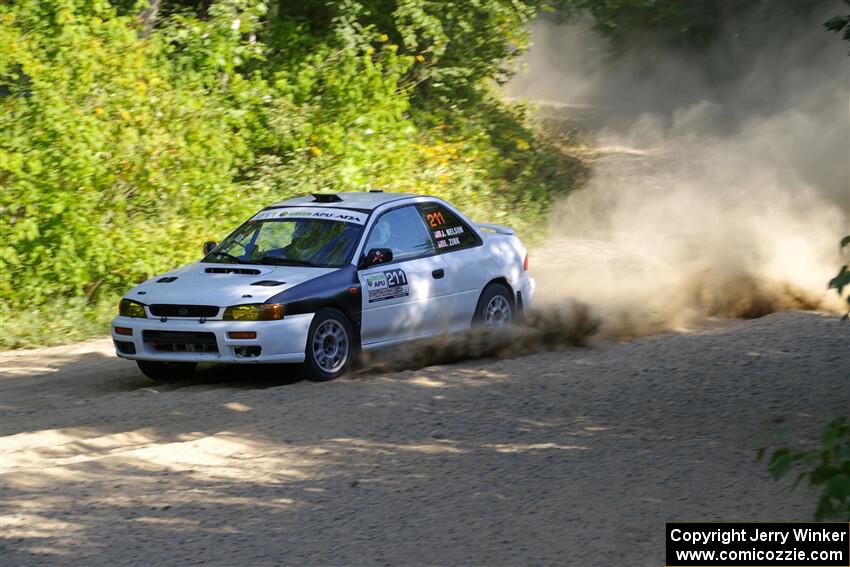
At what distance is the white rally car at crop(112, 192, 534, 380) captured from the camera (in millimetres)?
10141

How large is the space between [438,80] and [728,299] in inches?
443

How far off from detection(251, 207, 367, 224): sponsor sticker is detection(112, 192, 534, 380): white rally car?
0.01m

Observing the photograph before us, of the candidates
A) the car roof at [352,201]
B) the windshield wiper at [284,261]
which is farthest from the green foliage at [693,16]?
the windshield wiper at [284,261]

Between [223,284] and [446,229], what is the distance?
2433mm

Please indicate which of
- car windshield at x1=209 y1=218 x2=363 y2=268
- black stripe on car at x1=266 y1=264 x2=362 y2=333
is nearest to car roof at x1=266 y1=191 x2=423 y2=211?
car windshield at x1=209 y1=218 x2=363 y2=268

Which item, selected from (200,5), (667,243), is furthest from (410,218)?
(200,5)

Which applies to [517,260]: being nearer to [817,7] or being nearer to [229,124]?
[229,124]

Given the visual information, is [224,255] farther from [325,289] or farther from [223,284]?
[325,289]

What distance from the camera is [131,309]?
10.6 metres

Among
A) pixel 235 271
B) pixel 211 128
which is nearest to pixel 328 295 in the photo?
pixel 235 271

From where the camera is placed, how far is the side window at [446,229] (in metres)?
11.8

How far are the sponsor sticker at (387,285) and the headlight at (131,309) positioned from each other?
190 cm

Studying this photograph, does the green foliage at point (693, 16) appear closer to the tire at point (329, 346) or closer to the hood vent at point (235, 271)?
the hood vent at point (235, 271)

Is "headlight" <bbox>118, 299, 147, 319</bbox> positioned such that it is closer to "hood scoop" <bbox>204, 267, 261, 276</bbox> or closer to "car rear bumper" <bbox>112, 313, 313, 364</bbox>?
"car rear bumper" <bbox>112, 313, 313, 364</bbox>
